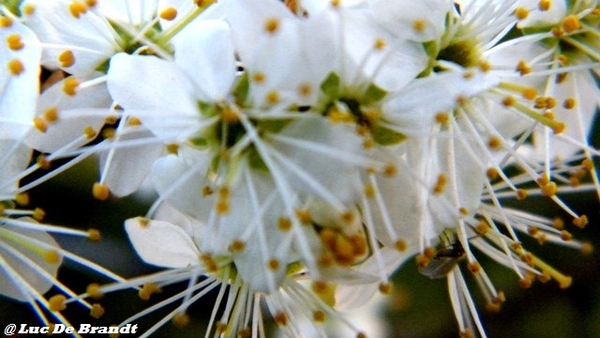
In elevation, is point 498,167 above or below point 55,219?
above

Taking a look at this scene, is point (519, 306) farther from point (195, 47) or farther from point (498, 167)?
point (195, 47)

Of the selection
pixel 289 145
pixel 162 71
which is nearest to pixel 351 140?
pixel 289 145

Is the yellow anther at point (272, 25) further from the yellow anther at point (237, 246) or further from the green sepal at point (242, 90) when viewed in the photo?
the yellow anther at point (237, 246)

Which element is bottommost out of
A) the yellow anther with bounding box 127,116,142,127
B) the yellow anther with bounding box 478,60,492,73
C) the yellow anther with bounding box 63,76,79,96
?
the yellow anther with bounding box 127,116,142,127

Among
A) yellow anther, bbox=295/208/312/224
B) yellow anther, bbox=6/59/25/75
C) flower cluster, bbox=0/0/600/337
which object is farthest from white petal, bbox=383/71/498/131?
yellow anther, bbox=6/59/25/75

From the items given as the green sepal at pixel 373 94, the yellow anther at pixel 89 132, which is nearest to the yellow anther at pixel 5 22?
the yellow anther at pixel 89 132

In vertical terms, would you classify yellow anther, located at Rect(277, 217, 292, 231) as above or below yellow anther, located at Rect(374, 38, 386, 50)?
below

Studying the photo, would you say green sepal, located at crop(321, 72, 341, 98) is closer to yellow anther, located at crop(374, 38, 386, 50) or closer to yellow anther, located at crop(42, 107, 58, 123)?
yellow anther, located at crop(374, 38, 386, 50)
